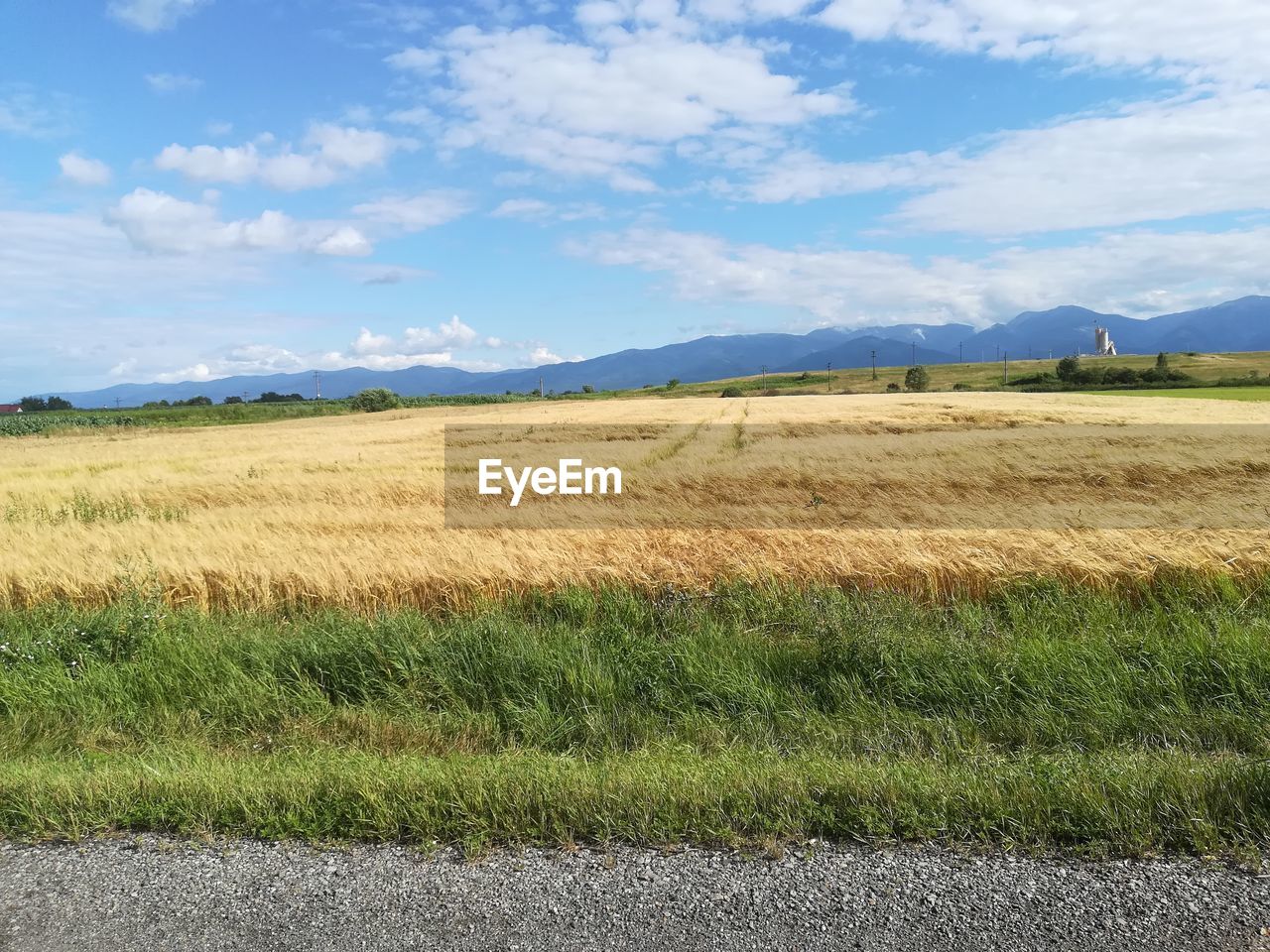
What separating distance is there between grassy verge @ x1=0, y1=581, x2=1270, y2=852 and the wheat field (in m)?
0.58

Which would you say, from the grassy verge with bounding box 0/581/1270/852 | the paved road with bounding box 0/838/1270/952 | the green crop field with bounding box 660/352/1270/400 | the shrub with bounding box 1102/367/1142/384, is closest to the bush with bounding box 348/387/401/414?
the green crop field with bounding box 660/352/1270/400

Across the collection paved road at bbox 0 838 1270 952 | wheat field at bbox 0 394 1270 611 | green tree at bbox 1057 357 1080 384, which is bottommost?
paved road at bbox 0 838 1270 952

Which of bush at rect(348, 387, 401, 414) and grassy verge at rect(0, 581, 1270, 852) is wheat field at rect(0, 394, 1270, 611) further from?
bush at rect(348, 387, 401, 414)

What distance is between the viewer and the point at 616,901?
3512mm

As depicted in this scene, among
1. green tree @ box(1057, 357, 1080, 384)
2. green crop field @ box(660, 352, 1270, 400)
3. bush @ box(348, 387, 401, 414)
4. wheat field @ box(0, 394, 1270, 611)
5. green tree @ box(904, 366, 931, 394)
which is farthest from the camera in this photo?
green tree @ box(904, 366, 931, 394)

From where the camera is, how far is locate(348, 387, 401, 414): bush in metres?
108

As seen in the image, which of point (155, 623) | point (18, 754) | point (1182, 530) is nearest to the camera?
point (18, 754)

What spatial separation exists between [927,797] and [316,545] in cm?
918

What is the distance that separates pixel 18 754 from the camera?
558 cm

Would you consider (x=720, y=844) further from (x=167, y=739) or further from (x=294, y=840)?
(x=167, y=739)

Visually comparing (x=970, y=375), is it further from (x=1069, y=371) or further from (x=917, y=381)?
(x=1069, y=371)

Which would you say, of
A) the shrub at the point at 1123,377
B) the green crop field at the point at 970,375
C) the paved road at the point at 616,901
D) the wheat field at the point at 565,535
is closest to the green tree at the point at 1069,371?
the shrub at the point at 1123,377

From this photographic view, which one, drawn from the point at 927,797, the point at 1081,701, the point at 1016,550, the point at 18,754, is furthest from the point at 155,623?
the point at 1016,550

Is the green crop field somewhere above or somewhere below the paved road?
above
